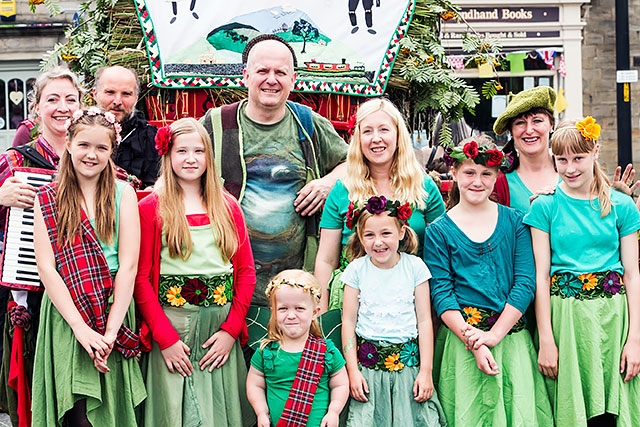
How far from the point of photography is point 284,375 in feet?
11.8

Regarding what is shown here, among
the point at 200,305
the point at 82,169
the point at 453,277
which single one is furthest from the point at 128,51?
the point at 453,277

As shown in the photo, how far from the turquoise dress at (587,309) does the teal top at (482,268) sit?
0.43 ft

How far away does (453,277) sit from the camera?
3.80 meters

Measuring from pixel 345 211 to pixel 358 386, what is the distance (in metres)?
0.84

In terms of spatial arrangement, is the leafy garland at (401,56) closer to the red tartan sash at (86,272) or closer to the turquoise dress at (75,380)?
the red tartan sash at (86,272)

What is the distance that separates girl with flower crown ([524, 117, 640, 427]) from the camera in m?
3.67

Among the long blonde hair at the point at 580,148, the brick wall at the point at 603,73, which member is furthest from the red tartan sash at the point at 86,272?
the brick wall at the point at 603,73

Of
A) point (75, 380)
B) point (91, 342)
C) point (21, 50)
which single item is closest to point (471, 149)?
point (91, 342)

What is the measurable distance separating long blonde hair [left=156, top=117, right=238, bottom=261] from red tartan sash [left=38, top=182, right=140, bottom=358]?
32 cm

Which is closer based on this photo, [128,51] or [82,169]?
[82,169]

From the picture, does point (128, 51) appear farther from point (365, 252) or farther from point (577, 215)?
point (577, 215)

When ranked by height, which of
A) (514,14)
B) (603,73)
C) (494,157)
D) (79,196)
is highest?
(514,14)

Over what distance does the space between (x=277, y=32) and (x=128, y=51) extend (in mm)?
954

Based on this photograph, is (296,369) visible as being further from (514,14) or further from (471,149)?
(514,14)
